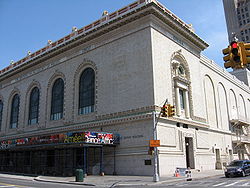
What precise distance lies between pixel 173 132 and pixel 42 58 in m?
27.0

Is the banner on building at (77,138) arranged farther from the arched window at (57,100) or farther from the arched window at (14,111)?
the arched window at (14,111)

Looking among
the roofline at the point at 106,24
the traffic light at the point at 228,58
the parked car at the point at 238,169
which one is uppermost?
the roofline at the point at 106,24

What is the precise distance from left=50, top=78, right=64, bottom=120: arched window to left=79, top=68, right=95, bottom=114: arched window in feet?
14.9

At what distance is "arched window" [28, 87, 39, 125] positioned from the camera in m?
45.5

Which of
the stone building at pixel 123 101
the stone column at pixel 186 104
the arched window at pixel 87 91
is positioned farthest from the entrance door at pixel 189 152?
the arched window at pixel 87 91

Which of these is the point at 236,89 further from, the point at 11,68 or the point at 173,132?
the point at 11,68

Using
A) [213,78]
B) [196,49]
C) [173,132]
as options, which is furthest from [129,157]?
[213,78]

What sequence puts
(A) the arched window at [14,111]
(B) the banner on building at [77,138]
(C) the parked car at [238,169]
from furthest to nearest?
1. (A) the arched window at [14,111]
2. (B) the banner on building at [77,138]
3. (C) the parked car at [238,169]

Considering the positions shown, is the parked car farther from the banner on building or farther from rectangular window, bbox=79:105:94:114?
rectangular window, bbox=79:105:94:114

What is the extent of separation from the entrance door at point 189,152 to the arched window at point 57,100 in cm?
1934

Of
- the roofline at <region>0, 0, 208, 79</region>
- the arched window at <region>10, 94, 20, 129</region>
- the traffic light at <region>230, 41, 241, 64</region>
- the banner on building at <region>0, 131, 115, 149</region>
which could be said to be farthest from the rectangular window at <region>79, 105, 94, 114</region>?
the traffic light at <region>230, 41, 241, 64</region>

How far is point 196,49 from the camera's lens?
136 feet

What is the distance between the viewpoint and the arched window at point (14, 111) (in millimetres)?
50291

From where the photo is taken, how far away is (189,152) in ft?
113
